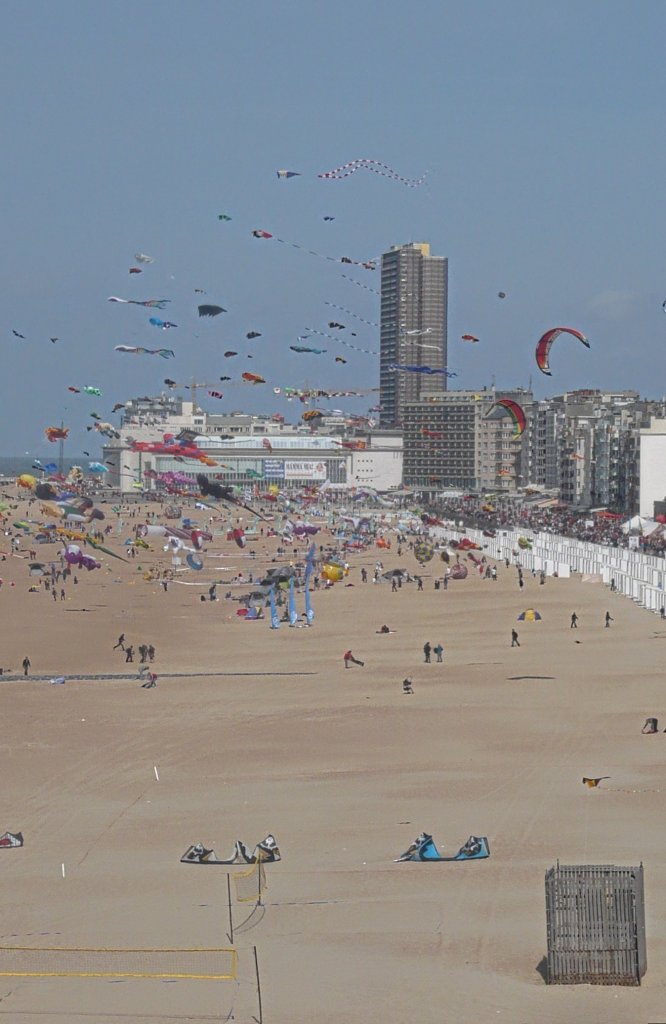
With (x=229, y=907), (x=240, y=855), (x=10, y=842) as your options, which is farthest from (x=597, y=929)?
(x=10, y=842)

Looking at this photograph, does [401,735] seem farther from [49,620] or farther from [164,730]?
[49,620]

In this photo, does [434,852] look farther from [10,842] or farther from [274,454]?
[274,454]

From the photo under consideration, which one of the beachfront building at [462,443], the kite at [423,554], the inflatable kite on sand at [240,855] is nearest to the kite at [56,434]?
the kite at [423,554]

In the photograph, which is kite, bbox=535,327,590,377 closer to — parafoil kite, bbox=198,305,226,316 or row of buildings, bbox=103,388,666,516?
parafoil kite, bbox=198,305,226,316

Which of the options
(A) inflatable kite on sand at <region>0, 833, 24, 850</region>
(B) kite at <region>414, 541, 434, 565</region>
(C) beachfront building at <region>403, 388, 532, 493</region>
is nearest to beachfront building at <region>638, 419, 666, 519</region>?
(B) kite at <region>414, 541, 434, 565</region>

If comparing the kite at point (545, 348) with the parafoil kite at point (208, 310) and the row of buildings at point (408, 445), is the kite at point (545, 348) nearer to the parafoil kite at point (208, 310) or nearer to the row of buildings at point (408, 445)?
the parafoil kite at point (208, 310)

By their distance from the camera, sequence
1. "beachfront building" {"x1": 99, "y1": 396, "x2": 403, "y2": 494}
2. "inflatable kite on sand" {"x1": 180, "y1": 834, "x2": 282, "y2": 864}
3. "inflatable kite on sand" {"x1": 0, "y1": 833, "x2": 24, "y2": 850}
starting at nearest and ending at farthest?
"inflatable kite on sand" {"x1": 180, "y1": 834, "x2": 282, "y2": 864}, "inflatable kite on sand" {"x1": 0, "y1": 833, "x2": 24, "y2": 850}, "beachfront building" {"x1": 99, "y1": 396, "x2": 403, "y2": 494}
